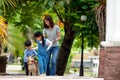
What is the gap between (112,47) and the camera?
8477 mm

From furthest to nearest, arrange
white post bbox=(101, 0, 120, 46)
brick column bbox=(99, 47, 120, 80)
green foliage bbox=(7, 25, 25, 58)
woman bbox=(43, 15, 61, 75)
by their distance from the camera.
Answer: green foliage bbox=(7, 25, 25, 58), woman bbox=(43, 15, 61, 75), white post bbox=(101, 0, 120, 46), brick column bbox=(99, 47, 120, 80)

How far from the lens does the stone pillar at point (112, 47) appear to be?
8.36 meters

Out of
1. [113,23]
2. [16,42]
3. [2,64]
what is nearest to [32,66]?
[113,23]

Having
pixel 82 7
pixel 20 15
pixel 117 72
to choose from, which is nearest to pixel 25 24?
pixel 20 15

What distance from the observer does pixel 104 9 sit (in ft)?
34.2

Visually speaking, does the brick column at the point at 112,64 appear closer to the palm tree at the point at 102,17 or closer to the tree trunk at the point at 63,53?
the palm tree at the point at 102,17

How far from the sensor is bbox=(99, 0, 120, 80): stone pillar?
27.4 feet

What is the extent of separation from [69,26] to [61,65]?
7.57 feet

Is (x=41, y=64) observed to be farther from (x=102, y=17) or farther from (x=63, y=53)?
(x=63, y=53)

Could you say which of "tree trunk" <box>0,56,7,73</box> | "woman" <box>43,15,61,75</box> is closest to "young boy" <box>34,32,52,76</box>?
"woman" <box>43,15,61,75</box>

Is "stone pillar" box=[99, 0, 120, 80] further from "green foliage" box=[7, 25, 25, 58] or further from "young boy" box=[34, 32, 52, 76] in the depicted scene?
"green foliage" box=[7, 25, 25, 58]

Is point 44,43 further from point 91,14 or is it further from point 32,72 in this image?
point 91,14

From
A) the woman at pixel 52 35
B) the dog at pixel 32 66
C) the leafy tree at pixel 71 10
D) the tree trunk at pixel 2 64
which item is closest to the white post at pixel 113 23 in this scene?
the woman at pixel 52 35

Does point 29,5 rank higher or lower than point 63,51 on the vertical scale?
higher
